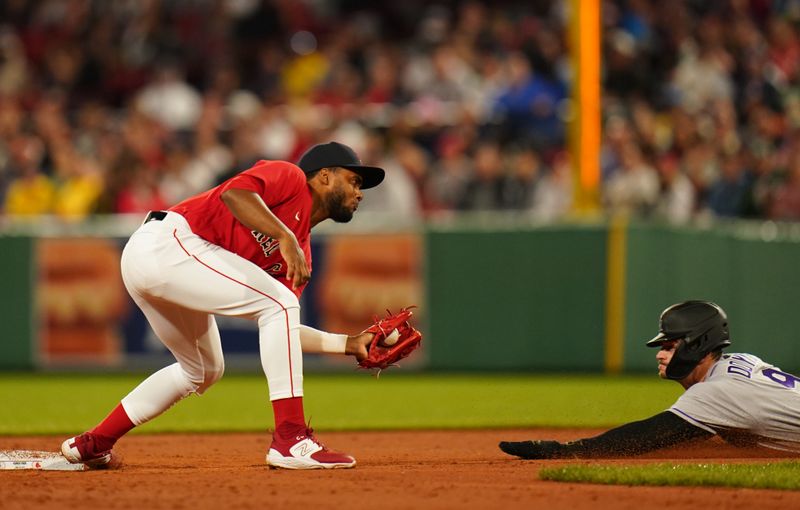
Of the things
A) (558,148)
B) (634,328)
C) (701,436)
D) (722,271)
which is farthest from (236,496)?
(558,148)

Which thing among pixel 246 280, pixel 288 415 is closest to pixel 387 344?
pixel 288 415

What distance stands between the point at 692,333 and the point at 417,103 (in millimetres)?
10034

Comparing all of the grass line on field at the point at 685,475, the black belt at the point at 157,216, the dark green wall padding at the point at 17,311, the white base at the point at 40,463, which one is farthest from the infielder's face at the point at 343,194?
the dark green wall padding at the point at 17,311

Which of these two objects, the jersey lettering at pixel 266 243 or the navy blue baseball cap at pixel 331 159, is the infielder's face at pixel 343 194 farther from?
the jersey lettering at pixel 266 243

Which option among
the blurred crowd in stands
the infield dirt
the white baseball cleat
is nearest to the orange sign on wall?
the blurred crowd in stands

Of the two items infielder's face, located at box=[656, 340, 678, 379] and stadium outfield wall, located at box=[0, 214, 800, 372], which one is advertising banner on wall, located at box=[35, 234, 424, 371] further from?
infielder's face, located at box=[656, 340, 678, 379]

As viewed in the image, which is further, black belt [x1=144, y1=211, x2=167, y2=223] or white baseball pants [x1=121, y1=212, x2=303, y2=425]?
black belt [x1=144, y1=211, x2=167, y2=223]

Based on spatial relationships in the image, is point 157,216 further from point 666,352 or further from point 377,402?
point 377,402

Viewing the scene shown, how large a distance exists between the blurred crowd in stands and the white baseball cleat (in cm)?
→ 797

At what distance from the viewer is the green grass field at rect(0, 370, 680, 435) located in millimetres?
9406

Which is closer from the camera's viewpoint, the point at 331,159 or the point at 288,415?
the point at 288,415

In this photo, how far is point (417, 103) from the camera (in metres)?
16.1

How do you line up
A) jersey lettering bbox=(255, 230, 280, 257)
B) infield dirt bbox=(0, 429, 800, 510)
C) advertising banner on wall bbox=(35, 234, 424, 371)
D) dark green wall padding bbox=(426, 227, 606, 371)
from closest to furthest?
infield dirt bbox=(0, 429, 800, 510) < jersey lettering bbox=(255, 230, 280, 257) < dark green wall padding bbox=(426, 227, 606, 371) < advertising banner on wall bbox=(35, 234, 424, 371)

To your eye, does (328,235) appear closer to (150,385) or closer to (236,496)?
(150,385)
